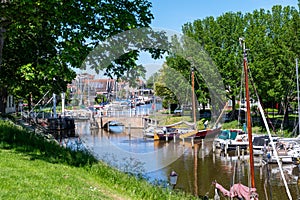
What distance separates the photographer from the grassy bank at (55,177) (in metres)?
7.37

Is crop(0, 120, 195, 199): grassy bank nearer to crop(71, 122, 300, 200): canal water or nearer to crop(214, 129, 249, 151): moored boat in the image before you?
crop(71, 122, 300, 200): canal water

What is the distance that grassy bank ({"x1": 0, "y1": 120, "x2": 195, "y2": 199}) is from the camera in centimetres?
737

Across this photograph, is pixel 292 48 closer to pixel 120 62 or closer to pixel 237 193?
pixel 237 193

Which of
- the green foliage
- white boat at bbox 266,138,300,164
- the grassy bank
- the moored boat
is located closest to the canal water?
white boat at bbox 266,138,300,164

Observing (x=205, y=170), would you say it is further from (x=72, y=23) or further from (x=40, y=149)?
(x=72, y=23)

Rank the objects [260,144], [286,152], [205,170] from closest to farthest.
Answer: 1. [205,170]
2. [286,152]
3. [260,144]

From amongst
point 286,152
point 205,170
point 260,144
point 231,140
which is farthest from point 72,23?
point 231,140

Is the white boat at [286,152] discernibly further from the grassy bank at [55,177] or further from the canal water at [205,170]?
the grassy bank at [55,177]

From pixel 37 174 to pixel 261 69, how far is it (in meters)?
36.3

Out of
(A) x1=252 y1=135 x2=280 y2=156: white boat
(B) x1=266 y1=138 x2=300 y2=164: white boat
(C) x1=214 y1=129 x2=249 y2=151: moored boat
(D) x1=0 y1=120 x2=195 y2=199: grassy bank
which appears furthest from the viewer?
(C) x1=214 y1=129 x2=249 y2=151: moored boat

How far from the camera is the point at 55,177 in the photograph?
8.73 metres

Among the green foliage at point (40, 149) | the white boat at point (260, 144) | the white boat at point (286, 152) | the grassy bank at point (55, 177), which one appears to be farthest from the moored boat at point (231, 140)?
the grassy bank at point (55, 177)

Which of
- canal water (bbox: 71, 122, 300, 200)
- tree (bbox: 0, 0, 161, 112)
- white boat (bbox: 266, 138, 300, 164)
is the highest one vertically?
tree (bbox: 0, 0, 161, 112)

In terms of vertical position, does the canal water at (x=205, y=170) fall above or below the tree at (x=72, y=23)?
below
